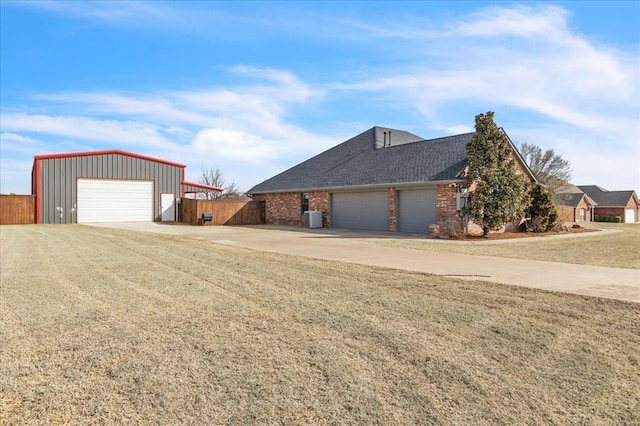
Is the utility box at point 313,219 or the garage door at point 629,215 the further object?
the garage door at point 629,215

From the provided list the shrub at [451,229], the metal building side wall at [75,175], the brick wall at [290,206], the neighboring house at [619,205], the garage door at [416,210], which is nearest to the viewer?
the shrub at [451,229]

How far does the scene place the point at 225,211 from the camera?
88.2 ft

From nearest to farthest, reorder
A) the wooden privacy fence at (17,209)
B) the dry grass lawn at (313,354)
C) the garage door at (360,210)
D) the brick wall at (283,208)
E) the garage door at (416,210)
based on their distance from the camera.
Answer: the dry grass lawn at (313,354), the garage door at (416,210), the garage door at (360,210), the wooden privacy fence at (17,209), the brick wall at (283,208)

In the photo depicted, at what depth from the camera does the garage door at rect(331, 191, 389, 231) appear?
20438 mm

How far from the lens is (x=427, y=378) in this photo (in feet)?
11.0

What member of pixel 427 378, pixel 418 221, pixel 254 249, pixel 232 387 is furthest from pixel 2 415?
pixel 418 221

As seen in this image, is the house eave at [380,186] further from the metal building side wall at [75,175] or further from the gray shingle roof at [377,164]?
the metal building side wall at [75,175]

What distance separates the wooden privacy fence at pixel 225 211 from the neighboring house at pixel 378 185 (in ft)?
2.86

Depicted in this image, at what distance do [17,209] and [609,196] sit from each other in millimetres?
62908

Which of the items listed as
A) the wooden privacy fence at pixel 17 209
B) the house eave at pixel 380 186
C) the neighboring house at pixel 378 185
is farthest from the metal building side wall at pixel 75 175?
the house eave at pixel 380 186

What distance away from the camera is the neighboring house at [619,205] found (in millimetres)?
50531

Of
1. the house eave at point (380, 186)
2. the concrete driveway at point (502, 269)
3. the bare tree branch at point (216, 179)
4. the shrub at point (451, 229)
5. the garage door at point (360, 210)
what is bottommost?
the concrete driveway at point (502, 269)

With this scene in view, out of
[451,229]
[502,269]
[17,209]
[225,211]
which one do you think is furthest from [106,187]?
[502,269]

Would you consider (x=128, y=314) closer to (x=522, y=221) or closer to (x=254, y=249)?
(x=254, y=249)
